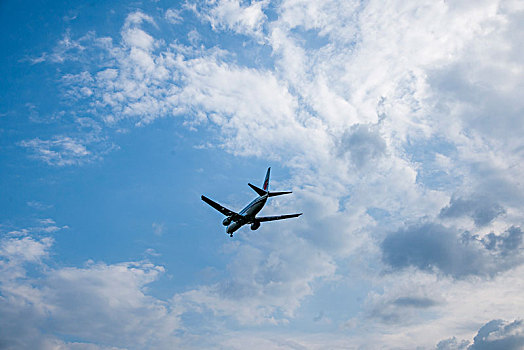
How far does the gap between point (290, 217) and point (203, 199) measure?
24692 millimetres

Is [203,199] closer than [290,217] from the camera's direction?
Yes

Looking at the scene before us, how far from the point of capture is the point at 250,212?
295 ft

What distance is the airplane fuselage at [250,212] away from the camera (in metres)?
87.1

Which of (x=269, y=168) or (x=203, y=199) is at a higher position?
(x=269, y=168)

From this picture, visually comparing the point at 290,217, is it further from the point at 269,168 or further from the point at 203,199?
the point at 203,199

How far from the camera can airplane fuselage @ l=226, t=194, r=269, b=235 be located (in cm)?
8712

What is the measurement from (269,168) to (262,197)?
1931 centimetres

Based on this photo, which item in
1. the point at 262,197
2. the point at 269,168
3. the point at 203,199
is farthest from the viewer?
the point at 269,168

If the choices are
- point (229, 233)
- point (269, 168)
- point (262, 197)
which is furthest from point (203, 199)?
point (269, 168)

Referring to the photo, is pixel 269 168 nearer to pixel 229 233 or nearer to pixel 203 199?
pixel 229 233

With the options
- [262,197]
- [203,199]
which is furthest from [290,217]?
[203,199]

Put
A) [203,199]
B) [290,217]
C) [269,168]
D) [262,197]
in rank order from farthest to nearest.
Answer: [269,168], [290,217], [262,197], [203,199]

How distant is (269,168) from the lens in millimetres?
105000

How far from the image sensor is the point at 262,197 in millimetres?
87125
